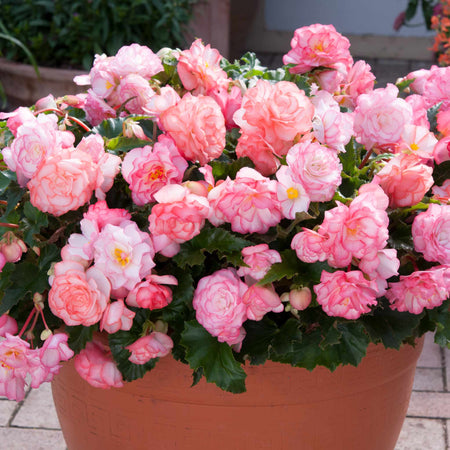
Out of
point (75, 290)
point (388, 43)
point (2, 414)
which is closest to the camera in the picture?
point (75, 290)

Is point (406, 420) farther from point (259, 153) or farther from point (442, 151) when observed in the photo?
point (259, 153)

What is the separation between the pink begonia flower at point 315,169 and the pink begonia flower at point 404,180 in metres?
0.09

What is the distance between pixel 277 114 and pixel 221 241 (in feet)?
0.64

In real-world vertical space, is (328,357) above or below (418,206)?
below

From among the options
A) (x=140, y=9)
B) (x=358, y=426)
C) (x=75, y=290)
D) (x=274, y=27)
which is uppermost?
(x=75, y=290)

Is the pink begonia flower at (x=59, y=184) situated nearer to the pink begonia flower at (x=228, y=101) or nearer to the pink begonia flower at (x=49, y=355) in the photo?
the pink begonia flower at (x=49, y=355)

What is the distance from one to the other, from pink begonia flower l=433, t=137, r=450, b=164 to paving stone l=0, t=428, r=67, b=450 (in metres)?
1.26

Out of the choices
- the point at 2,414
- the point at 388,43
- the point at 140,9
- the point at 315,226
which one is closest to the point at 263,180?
the point at 315,226

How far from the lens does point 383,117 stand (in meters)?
1.11

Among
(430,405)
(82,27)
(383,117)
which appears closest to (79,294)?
(383,117)

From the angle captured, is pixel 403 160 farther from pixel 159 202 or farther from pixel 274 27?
pixel 274 27

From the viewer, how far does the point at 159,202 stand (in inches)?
37.6

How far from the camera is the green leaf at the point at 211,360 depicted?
1005mm

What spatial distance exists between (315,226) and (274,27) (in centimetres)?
565
